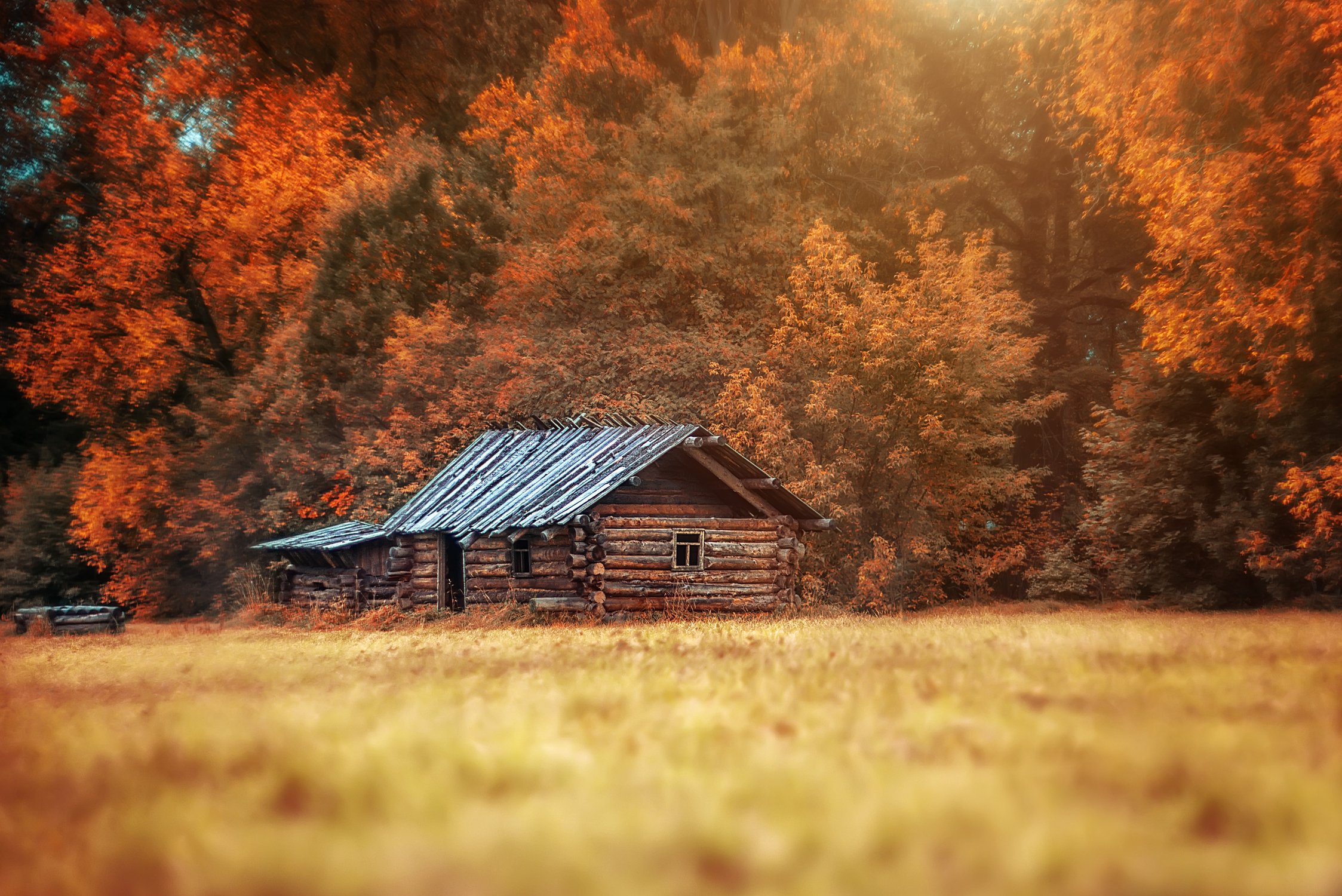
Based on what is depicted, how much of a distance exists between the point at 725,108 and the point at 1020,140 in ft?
46.8

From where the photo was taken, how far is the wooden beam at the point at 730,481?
75.6 ft

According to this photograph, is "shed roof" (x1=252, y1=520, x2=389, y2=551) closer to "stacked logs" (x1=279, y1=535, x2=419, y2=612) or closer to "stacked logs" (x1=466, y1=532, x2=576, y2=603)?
"stacked logs" (x1=279, y1=535, x2=419, y2=612)

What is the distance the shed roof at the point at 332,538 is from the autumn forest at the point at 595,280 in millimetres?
3447

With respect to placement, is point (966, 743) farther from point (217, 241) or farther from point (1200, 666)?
point (217, 241)

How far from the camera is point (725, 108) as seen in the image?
3541cm

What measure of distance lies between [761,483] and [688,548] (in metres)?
2.19

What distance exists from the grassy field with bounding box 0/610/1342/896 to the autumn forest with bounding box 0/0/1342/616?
67.4 ft

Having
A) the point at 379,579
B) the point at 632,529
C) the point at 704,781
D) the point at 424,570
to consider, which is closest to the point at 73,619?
the point at 379,579

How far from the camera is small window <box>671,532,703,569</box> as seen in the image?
77.4 feet

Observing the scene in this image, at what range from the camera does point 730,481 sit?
77.3 feet

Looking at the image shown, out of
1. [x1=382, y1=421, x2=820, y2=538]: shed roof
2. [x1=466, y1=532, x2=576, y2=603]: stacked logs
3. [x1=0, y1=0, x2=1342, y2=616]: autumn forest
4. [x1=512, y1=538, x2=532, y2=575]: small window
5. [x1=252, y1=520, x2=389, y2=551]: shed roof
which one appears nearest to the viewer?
[x1=382, y1=421, x2=820, y2=538]: shed roof

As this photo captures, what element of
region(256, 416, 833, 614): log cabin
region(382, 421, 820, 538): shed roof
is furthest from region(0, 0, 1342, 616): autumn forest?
region(256, 416, 833, 614): log cabin

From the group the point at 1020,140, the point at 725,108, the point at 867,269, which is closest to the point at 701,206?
the point at 725,108

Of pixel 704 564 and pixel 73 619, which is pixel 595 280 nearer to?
pixel 704 564
